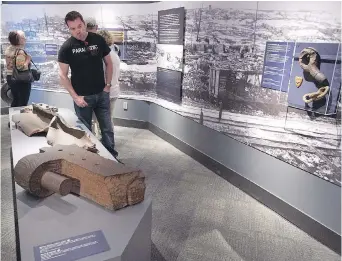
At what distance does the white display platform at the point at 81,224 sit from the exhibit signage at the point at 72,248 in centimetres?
2

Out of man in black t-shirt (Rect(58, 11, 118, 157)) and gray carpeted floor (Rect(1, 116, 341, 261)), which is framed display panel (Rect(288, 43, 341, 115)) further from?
man in black t-shirt (Rect(58, 11, 118, 157))

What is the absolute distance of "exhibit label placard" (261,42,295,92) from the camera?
2.46 metres

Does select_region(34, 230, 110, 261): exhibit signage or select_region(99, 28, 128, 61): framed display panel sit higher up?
select_region(99, 28, 128, 61): framed display panel

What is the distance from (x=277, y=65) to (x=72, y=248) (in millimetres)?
2123

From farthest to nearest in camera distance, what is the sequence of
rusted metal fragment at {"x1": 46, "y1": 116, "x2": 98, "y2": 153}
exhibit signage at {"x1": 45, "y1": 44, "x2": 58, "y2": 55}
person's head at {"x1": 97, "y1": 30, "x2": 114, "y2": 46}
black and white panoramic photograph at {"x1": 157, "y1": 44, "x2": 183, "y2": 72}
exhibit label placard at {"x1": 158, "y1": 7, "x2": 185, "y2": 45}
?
1. exhibit signage at {"x1": 45, "y1": 44, "x2": 58, "y2": 55}
2. black and white panoramic photograph at {"x1": 157, "y1": 44, "x2": 183, "y2": 72}
3. exhibit label placard at {"x1": 158, "y1": 7, "x2": 185, "y2": 45}
4. person's head at {"x1": 97, "y1": 30, "x2": 114, "y2": 46}
5. rusted metal fragment at {"x1": 46, "y1": 116, "x2": 98, "y2": 153}

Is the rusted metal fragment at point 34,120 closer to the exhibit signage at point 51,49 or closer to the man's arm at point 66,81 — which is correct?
the man's arm at point 66,81

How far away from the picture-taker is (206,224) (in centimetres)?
251

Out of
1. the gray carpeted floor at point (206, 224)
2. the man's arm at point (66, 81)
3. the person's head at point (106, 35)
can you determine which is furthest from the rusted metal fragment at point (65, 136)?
the person's head at point (106, 35)

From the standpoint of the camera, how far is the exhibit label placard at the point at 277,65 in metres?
2.46

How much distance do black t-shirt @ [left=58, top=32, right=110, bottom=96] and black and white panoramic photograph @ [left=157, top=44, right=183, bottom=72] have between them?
135cm

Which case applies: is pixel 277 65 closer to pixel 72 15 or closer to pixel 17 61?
pixel 72 15

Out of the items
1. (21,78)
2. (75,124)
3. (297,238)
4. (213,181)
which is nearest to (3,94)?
(21,78)

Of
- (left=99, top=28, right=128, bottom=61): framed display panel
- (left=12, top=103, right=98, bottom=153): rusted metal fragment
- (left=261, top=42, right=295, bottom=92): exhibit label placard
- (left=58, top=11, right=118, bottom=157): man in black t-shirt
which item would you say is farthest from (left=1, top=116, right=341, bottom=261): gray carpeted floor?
(left=99, top=28, right=128, bottom=61): framed display panel

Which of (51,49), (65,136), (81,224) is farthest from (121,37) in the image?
(81,224)
